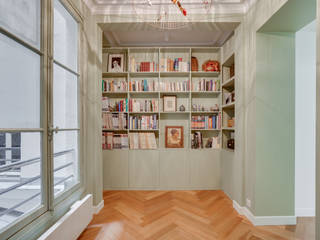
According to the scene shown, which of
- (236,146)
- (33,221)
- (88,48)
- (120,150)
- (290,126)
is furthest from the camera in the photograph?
(120,150)

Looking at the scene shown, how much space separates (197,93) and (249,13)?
5.04ft

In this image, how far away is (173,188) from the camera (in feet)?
11.1

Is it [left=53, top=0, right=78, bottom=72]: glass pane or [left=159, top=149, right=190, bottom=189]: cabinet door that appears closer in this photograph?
[left=53, top=0, right=78, bottom=72]: glass pane

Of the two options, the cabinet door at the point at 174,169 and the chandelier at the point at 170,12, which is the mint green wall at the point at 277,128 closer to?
the chandelier at the point at 170,12

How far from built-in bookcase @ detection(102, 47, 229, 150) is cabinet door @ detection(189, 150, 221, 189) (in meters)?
0.14

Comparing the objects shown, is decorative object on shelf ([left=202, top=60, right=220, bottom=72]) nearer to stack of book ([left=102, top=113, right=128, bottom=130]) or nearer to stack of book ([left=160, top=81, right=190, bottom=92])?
stack of book ([left=160, top=81, right=190, bottom=92])

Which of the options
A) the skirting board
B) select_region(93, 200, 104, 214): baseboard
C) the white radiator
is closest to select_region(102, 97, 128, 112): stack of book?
select_region(93, 200, 104, 214): baseboard

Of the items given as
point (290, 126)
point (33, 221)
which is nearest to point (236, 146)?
point (290, 126)

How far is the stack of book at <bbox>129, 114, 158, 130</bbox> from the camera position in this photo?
→ 3.44m

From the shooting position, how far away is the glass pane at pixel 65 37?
1.79 meters

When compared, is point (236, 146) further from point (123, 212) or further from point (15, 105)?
point (15, 105)

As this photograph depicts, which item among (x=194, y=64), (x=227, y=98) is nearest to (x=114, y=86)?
(x=194, y=64)

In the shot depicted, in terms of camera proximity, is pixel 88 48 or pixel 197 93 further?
pixel 197 93

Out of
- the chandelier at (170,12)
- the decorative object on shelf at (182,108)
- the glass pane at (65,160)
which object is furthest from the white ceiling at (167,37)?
the glass pane at (65,160)
